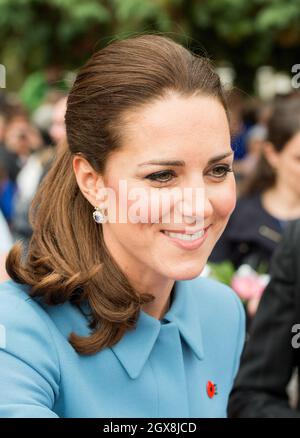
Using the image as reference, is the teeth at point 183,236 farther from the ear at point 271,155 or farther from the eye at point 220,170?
the ear at point 271,155

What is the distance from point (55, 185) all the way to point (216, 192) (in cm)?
45

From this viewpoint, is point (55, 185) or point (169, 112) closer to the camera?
point (169, 112)

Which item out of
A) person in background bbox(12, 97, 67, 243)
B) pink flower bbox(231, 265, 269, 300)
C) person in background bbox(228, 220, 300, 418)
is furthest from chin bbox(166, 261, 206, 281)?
person in background bbox(12, 97, 67, 243)

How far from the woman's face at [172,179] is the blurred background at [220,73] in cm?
241

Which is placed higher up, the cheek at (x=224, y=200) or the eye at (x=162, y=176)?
the eye at (x=162, y=176)

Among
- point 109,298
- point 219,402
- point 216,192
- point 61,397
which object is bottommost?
point 219,402

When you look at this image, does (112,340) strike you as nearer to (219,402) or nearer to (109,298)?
(109,298)

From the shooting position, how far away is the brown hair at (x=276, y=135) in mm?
4590

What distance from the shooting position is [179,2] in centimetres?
1078

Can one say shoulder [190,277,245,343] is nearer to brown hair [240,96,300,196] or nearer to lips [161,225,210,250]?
lips [161,225,210,250]

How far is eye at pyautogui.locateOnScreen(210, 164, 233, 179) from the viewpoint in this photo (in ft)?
5.87

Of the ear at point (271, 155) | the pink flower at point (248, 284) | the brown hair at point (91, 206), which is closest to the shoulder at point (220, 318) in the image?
the brown hair at point (91, 206)

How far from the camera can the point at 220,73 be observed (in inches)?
239

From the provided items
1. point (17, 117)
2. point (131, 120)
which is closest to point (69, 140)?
point (131, 120)
